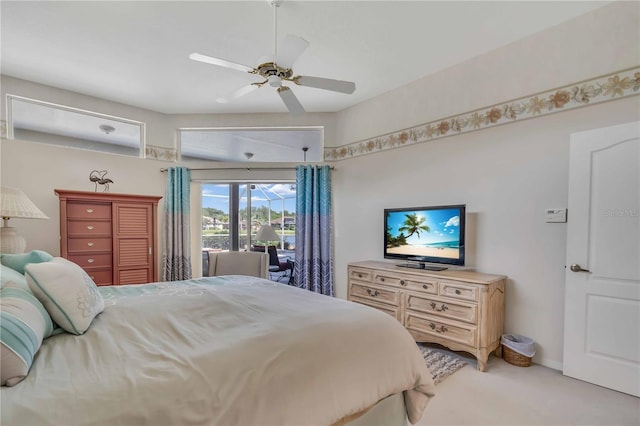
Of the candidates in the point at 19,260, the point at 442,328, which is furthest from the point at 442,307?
the point at 19,260

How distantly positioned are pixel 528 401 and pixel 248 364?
206cm

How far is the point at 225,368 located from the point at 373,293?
8.09ft

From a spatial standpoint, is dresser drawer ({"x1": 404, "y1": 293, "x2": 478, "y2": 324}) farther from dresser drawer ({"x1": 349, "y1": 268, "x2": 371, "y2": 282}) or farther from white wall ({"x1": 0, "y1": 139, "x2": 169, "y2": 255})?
white wall ({"x1": 0, "y1": 139, "x2": 169, "y2": 255})

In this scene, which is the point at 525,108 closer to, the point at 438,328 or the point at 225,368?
the point at 438,328

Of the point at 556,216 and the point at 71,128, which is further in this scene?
the point at 71,128

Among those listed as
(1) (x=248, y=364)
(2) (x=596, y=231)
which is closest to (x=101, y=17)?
(1) (x=248, y=364)

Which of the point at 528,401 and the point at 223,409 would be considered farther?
the point at 528,401

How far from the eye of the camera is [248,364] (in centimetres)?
104

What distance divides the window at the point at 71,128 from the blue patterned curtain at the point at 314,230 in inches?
93.6

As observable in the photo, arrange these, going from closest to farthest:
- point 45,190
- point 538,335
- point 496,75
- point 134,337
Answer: point 134,337 → point 538,335 → point 496,75 → point 45,190

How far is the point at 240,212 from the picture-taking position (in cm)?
474

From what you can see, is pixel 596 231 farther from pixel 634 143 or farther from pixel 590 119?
pixel 590 119

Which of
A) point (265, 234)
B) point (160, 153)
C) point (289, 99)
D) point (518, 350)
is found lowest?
point (518, 350)

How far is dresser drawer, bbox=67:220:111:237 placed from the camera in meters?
3.22
